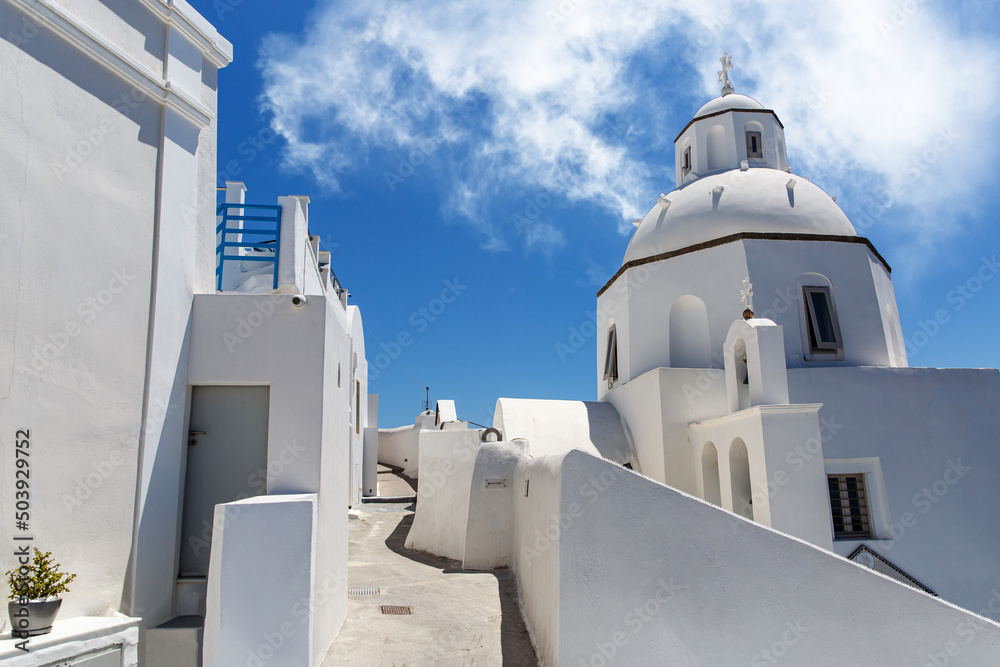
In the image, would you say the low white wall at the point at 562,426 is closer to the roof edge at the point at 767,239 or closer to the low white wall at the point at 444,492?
the low white wall at the point at 444,492

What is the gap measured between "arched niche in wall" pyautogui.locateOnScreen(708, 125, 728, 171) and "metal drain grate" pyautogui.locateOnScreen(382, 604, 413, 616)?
Result: 13.8m

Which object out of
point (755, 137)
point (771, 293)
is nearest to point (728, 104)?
point (755, 137)

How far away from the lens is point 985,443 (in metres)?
11.8

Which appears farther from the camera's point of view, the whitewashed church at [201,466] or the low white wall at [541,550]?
the low white wall at [541,550]

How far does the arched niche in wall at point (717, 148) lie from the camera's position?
55.1 ft

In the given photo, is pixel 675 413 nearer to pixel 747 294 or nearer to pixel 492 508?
pixel 747 294

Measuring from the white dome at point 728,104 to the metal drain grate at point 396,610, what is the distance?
1495cm

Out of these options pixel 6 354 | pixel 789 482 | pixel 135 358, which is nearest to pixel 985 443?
pixel 789 482

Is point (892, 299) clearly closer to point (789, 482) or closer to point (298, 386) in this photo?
point (789, 482)

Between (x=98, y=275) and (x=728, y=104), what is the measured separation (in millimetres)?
16274

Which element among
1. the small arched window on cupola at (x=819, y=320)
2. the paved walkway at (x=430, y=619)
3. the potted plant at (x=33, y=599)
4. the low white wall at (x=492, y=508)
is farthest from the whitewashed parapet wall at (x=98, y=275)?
the small arched window on cupola at (x=819, y=320)

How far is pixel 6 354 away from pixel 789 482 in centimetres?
944

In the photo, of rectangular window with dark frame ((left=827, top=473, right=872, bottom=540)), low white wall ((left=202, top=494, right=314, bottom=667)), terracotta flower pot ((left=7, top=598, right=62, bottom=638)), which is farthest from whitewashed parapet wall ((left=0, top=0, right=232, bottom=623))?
rectangular window with dark frame ((left=827, top=473, right=872, bottom=540))

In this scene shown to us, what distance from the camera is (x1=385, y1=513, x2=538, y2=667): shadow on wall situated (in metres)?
6.10
